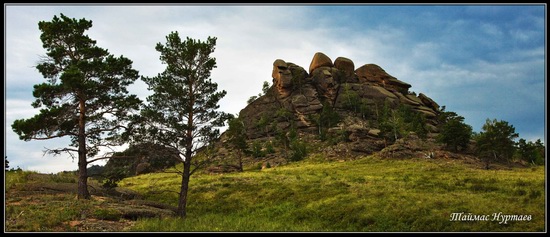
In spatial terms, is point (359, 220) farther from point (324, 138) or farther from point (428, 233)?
point (324, 138)

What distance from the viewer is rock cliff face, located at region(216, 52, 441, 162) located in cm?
9441

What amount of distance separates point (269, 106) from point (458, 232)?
103 metres

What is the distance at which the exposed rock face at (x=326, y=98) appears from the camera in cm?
10100

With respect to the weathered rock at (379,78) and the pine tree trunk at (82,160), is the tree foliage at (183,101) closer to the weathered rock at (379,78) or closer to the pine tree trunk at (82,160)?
the pine tree trunk at (82,160)

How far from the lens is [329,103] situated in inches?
4269

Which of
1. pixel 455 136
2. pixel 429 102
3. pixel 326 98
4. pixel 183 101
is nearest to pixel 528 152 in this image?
pixel 455 136

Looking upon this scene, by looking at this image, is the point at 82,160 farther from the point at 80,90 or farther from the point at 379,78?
the point at 379,78

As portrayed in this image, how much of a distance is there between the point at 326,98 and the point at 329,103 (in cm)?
667

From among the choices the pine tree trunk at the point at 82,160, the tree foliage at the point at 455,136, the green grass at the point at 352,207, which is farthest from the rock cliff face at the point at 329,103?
the pine tree trunk at the point at 82,160

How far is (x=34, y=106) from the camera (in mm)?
22359

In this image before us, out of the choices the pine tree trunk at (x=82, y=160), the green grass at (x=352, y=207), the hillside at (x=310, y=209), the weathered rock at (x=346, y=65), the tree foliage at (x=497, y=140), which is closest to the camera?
the hillside at (x=310, y=209)

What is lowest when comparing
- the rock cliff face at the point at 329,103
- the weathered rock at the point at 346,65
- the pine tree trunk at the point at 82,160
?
the pine tree trunk at the point at 82,160

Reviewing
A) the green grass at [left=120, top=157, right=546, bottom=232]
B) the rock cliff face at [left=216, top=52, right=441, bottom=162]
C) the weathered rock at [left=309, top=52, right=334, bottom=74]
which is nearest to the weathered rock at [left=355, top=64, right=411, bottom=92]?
the rock cliff face at [left=216, top=52, right=441, bottom=162]

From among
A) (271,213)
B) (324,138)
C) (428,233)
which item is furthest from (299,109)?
(428,233)
